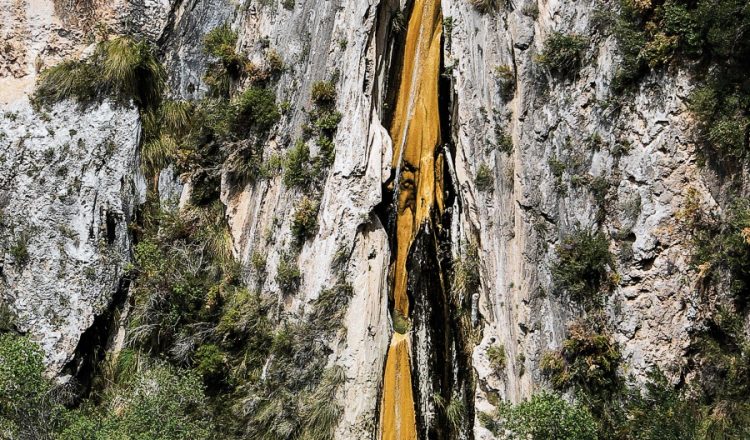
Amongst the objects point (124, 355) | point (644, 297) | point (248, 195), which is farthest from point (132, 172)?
point (644, 297)

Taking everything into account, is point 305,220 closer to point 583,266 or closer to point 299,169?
point 299,169

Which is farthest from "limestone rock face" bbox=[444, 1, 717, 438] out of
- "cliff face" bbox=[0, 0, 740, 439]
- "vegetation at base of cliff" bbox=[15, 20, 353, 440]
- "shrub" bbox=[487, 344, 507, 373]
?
"vegetation at base of cliff" bbox=[15, 20, 353, 440]

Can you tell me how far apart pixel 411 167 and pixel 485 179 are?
285cm

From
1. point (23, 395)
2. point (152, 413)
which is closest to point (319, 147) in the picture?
point (152, 413)

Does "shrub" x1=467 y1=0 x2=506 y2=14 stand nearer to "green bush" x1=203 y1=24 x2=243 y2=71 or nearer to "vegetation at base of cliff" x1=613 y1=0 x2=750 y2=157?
"vegetation at base of cliff" x1=613 y1=0 x2=750 y2=157

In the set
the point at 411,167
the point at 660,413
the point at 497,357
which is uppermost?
the point at 411,167

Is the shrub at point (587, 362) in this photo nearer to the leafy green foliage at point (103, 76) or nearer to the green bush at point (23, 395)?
the green bush at point (23, 395)

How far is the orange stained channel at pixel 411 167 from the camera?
17.5 meters

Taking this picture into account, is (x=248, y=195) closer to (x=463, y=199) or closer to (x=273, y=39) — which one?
(x=273, y=39)

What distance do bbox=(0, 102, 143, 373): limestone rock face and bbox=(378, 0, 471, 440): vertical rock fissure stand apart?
23.3ft

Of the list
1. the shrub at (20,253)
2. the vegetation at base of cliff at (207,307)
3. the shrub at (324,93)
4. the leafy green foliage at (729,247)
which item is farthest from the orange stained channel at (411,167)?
the shrub at (20,253)

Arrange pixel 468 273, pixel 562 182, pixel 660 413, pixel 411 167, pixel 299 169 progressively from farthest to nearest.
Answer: pixel 411 167
pixel 299 169
pixel 468 273
pixel 562 182
pixel 660 413

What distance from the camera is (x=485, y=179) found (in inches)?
651

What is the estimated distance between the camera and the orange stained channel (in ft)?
57.4
